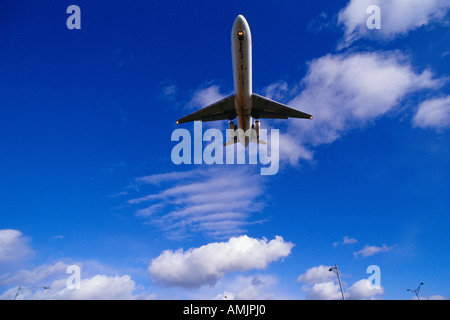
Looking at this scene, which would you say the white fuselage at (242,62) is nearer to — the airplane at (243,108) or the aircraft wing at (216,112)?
the airplane at (243,108)

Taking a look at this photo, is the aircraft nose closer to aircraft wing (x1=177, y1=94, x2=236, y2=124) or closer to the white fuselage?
the white fuselage

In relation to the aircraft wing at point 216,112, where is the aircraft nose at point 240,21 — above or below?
above

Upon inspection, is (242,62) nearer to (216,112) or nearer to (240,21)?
(240,21)

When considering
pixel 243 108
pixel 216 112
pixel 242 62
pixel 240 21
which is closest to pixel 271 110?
pixel 243 108

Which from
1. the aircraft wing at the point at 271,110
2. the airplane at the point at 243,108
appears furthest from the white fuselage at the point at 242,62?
the aircraft wing at the point at 271,110

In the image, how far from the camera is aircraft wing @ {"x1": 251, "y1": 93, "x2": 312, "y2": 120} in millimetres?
31516

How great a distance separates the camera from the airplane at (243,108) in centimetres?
2539

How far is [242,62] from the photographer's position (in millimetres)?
25500

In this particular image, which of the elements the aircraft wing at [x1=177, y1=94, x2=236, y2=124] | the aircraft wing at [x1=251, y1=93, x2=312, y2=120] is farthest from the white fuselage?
the aircraft wing at [x1=177, y1=94, x2=236, y2=124]
